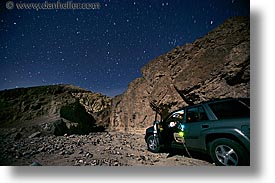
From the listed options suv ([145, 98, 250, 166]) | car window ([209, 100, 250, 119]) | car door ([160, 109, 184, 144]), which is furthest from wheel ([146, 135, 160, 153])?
car window ([209, 100, 250, 119])

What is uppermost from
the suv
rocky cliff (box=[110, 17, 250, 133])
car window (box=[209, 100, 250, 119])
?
rocky cliff (box=[110, 17, 250, 133])

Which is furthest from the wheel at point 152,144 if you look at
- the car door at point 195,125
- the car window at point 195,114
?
the car window at point 195,114

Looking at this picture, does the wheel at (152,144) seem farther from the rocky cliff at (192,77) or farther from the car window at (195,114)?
the car window at (195,114)

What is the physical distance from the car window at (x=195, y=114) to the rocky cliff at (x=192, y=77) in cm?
16

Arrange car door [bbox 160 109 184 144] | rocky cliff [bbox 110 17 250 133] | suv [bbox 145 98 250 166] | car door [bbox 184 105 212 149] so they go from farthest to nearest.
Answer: car door [bbox 160 109 184 144], rocky cliff [bbox 110 17 250 133], car door [bbox 184 105 212 149], suv [bbox 145 98 250 166]

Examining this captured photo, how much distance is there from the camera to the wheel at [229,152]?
116 inches

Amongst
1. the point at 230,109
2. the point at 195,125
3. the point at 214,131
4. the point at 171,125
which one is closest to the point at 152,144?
the point at 171,125

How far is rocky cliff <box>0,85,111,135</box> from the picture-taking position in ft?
11.4

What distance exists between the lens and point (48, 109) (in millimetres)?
3582

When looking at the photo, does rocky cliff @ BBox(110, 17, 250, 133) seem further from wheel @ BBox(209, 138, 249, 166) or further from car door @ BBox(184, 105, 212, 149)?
wheel @ BBox(209, 138, 249, 166)

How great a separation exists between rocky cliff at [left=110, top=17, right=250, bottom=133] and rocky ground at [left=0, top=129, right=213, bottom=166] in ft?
1.27

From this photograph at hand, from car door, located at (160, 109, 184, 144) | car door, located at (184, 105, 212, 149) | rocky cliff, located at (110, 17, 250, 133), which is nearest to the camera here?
car door, located at (184, 105, 212, 149)

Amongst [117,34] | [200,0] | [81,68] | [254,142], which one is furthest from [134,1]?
[254,142]

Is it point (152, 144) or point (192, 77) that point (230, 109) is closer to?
point (192, 77)
